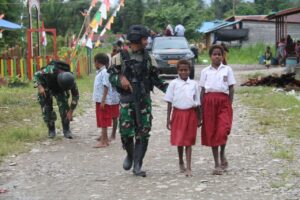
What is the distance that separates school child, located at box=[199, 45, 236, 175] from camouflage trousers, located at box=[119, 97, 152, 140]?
0.69 meters

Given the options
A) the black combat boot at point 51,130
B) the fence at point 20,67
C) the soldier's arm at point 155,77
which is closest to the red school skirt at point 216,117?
the soldier's arm at point 155,77

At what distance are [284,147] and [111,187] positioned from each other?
323 cm

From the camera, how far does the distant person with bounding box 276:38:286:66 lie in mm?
29969

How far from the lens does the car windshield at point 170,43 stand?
23.5 meters

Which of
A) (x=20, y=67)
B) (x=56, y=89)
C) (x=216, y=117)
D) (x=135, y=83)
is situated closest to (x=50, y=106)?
(x=56, y=89)

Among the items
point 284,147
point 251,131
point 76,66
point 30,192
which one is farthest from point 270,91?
point 30,192

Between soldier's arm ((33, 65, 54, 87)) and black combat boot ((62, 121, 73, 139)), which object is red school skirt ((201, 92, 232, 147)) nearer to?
soldier's arm ((33, 65, 54, 87))

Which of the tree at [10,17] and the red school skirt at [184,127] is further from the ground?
the tree at [10,17]

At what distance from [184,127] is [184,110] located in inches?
8.2

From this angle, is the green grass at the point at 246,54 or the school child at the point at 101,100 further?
the green grass at the point at 246,54

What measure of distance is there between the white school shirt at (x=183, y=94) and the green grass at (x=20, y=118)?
295 cm

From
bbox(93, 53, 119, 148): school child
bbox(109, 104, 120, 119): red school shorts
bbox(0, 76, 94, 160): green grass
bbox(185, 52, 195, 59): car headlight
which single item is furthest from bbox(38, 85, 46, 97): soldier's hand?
bbox(185, 52, 195, 59): car headlight

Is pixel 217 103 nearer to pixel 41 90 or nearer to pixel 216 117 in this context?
pixel 216 117

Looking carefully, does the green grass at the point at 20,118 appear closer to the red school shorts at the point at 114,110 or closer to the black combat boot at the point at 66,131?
the black combat boot at the point at 66,131
